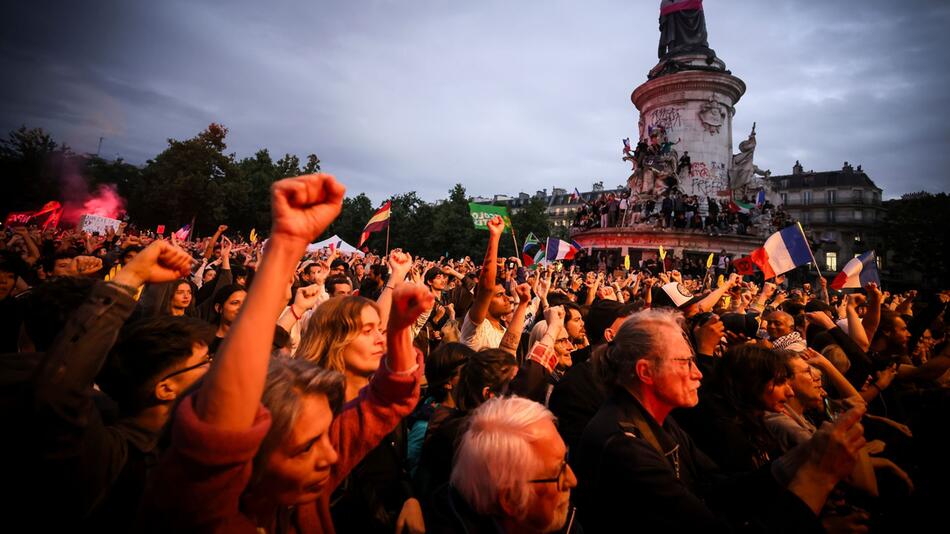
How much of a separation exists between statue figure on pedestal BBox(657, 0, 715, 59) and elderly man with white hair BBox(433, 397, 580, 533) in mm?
39993

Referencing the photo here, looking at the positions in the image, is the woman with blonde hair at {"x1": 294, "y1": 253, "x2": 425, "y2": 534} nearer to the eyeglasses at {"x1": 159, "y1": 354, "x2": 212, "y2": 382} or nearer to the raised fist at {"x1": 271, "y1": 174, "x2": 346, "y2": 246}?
the eyeglasses at {"x1": 159, "y1": 354, "x2": 212, "y2": 382}

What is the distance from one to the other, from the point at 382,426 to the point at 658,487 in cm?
125

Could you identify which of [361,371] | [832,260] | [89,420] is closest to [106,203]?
[361,371]

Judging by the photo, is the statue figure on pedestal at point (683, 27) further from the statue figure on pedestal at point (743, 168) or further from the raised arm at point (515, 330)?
the raised arm at point (515, 330)

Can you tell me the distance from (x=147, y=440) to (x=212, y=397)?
1163 mm

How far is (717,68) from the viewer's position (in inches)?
1259

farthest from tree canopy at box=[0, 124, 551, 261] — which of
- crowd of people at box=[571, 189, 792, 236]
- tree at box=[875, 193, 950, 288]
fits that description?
tree at box=[875, 193, 950, 288]

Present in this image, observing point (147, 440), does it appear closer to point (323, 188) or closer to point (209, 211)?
point (323, 188)

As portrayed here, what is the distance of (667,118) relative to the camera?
1264 inches

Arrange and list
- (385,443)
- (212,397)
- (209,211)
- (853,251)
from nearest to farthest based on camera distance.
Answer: (212,397)
(385,443)
(209,211)
(853,251)

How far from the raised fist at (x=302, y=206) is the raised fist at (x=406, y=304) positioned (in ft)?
1.88

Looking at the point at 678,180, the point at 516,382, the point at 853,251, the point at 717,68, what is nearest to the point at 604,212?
the point at 678,180

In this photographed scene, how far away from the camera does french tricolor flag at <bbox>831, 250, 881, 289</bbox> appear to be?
340 inches

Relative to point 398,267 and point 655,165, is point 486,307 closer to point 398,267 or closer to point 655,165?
point 398,267
